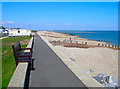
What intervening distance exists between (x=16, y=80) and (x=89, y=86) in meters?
1.87

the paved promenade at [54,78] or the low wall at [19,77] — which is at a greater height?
the low wall at [19,77]

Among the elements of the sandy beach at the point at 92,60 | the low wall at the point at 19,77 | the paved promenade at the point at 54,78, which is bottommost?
the sandy beach at the point at 92,60

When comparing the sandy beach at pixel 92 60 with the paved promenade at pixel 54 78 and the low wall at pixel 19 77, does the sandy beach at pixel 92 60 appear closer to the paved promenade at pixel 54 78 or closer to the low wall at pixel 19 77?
the paved promenade at pixel 54 78

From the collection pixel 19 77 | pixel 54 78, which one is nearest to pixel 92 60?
pixel 54 78

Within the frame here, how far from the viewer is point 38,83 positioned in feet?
14.0

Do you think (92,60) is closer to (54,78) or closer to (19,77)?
(54,78)

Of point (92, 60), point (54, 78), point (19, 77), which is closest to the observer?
point (19, 77)

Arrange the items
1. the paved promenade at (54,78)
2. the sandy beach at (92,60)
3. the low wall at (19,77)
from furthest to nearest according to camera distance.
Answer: the sandy beach at (92,60) → the paved promenade at (54,78) → the low wall at (19,77)

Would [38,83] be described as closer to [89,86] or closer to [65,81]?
[65,81]

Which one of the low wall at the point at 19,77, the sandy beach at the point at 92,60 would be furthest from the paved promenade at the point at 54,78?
the sandy beach at the point at 92,60

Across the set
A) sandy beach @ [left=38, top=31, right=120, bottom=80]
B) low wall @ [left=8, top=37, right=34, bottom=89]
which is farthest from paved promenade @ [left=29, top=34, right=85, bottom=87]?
sandy beach @ [left=38, top=31, right=120, bottom=80]

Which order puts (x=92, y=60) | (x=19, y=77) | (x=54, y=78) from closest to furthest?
1. (x=19, y=77)
2. (x=54, y=78)
3. (x=92, y=60)

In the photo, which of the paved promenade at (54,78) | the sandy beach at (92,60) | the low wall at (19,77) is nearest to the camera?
the low wall at (19,77)

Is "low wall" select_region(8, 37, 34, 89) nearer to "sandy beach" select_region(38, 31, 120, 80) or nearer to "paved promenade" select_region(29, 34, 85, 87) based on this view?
"paved promenade" select_region(29, 34, 85, 87)
